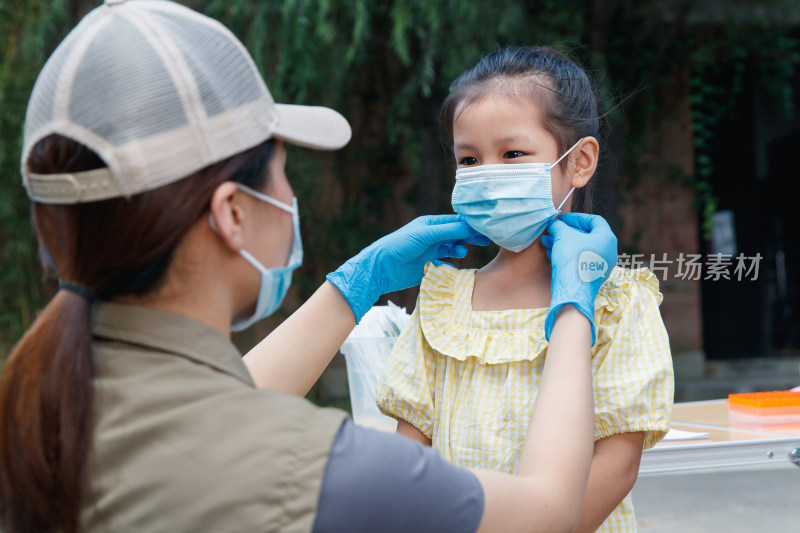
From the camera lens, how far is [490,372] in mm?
1429

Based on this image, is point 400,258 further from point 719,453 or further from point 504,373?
point 719,453

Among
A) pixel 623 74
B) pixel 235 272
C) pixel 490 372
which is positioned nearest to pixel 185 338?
pixel 235 272

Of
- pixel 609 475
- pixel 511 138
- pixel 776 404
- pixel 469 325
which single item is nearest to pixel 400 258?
pixel 469 325

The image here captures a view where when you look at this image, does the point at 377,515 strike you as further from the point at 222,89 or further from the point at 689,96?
the point at 689,96

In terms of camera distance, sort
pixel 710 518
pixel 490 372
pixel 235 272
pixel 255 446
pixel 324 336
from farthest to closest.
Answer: pixel 710 518
pixel 324 336
pixel 490 372
pixel 235 272
pixel 255 446

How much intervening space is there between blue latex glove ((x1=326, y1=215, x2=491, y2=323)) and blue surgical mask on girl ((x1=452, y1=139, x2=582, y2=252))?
0.10 meters

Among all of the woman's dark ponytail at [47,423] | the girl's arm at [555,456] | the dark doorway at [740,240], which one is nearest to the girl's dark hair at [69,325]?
the woman's dark ponytail at [47,423]

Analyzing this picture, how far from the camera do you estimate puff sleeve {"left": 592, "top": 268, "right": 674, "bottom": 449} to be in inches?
50.1

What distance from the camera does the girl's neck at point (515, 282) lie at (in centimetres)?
150

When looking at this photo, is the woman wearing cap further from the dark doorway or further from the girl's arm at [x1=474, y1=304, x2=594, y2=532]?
the dark doorway

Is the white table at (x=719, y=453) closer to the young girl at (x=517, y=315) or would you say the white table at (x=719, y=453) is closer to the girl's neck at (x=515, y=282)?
the young girl at (x=517, y=315)

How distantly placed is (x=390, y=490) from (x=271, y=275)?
0.32 m

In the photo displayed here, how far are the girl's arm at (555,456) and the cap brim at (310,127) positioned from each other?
0.46 metres

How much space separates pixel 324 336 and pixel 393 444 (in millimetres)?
698
